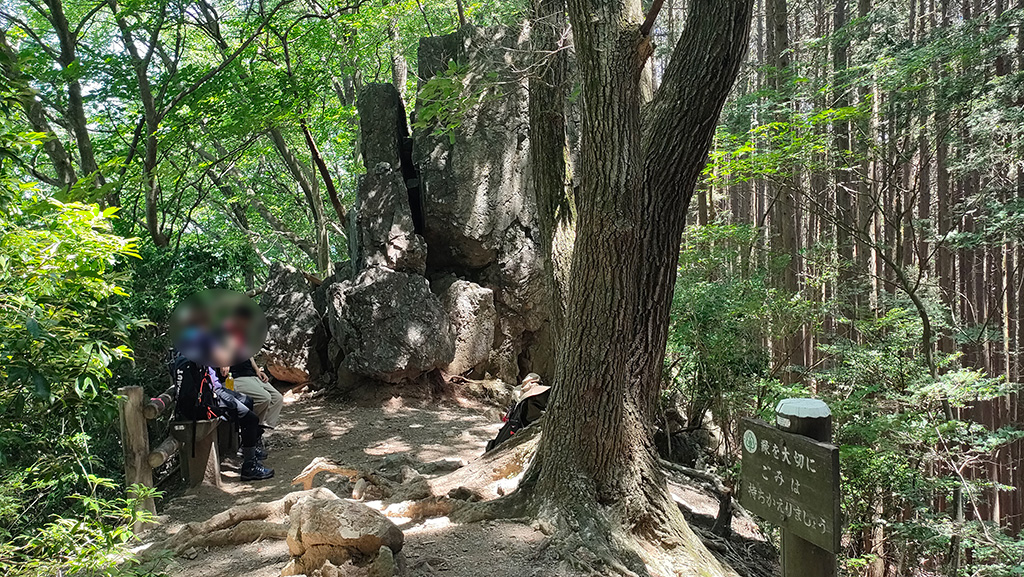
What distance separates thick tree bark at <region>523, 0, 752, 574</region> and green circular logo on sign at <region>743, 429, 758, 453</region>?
1.11m

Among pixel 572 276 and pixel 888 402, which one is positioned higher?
pixel 572 276

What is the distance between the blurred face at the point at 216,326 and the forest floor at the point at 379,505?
138cm

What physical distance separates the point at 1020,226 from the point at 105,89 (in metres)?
12.3

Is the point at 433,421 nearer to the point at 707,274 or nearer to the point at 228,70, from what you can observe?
the point at 707,274

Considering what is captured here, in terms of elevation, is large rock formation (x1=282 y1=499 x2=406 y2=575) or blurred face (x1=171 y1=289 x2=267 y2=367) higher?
blurred face (x1=171 y1=289 x2=267 y2=367)

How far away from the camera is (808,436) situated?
8.52ft

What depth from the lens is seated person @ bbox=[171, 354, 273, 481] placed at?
5.63 meters

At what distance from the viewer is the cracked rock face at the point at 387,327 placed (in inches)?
376

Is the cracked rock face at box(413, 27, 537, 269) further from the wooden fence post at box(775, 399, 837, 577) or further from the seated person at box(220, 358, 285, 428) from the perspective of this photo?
the wooden fence post at box(775, 399, 837, 577)

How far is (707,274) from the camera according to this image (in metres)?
9.04

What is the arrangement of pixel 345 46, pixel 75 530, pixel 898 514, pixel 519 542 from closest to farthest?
pixel 75 530, pixel 519 542, pixel 898 514, pixel 345 46

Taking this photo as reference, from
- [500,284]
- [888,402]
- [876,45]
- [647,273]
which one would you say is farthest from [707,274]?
[647,273]

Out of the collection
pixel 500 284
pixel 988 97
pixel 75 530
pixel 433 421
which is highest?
pixel 988 97

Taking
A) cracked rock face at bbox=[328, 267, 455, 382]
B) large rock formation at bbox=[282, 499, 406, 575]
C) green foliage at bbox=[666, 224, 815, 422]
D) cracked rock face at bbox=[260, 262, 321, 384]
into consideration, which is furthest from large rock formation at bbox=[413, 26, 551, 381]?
large rock formation at bbox=[282, 499, 406, 575]
